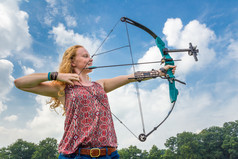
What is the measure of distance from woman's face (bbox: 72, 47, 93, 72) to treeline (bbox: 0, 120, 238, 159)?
2506cm

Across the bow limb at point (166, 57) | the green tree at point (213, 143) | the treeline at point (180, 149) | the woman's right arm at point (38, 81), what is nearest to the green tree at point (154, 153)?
the treeline at point (180, 149)

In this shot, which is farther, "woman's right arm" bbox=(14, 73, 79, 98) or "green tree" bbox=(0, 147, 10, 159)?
"green tree" bbox=(0, 147, 10, 159)

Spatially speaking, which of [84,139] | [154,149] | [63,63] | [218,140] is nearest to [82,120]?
[84,139]

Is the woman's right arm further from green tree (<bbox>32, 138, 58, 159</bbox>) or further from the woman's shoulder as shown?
green tree (<bbox>32, 138, 58, 159</bbox>)

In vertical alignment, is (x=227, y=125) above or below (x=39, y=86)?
above

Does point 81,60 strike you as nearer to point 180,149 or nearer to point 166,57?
point 166,57

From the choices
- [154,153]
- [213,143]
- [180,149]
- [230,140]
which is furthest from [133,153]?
[230,140]

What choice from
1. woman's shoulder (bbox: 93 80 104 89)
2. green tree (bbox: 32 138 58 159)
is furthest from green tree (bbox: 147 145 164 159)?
woman's shoulder (bbox: 93 80 104 89)

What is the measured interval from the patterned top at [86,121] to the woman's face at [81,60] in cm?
28

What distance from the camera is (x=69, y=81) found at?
1889mm

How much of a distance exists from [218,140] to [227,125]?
379 centimetres

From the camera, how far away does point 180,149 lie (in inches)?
1086

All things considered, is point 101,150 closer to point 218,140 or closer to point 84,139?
point 84,139

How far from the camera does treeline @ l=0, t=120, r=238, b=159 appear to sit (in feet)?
84.2
